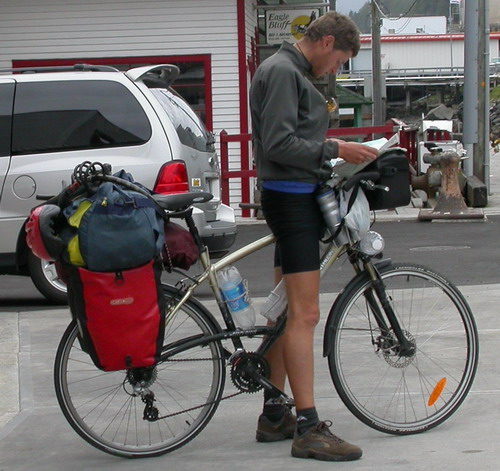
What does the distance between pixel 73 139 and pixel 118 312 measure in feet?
15.3

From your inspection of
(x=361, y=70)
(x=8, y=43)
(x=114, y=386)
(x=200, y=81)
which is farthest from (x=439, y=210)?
(x=361, y=70)

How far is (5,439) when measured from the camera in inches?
224

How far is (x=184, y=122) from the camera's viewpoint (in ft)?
31.7

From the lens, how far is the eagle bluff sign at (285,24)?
19.9m

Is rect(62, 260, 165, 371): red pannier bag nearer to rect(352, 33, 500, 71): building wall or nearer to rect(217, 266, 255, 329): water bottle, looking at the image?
rect(217, 266, 255, 329): water bottle

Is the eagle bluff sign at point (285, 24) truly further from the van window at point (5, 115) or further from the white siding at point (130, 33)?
the van window at point (5, 115)

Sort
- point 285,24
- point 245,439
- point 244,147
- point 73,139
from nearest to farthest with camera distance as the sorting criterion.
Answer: point 245,439, point 73,139, point 244,147, point 285,24

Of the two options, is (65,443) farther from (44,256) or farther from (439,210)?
(439,210)

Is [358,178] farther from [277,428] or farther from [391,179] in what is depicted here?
[277,428]

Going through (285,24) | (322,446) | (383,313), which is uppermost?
(285,24)

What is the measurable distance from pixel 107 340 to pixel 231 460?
80cm

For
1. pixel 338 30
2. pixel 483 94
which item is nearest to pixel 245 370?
pixel 338 30

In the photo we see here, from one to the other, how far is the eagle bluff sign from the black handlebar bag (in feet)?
48.9

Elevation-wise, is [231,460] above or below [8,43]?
below
